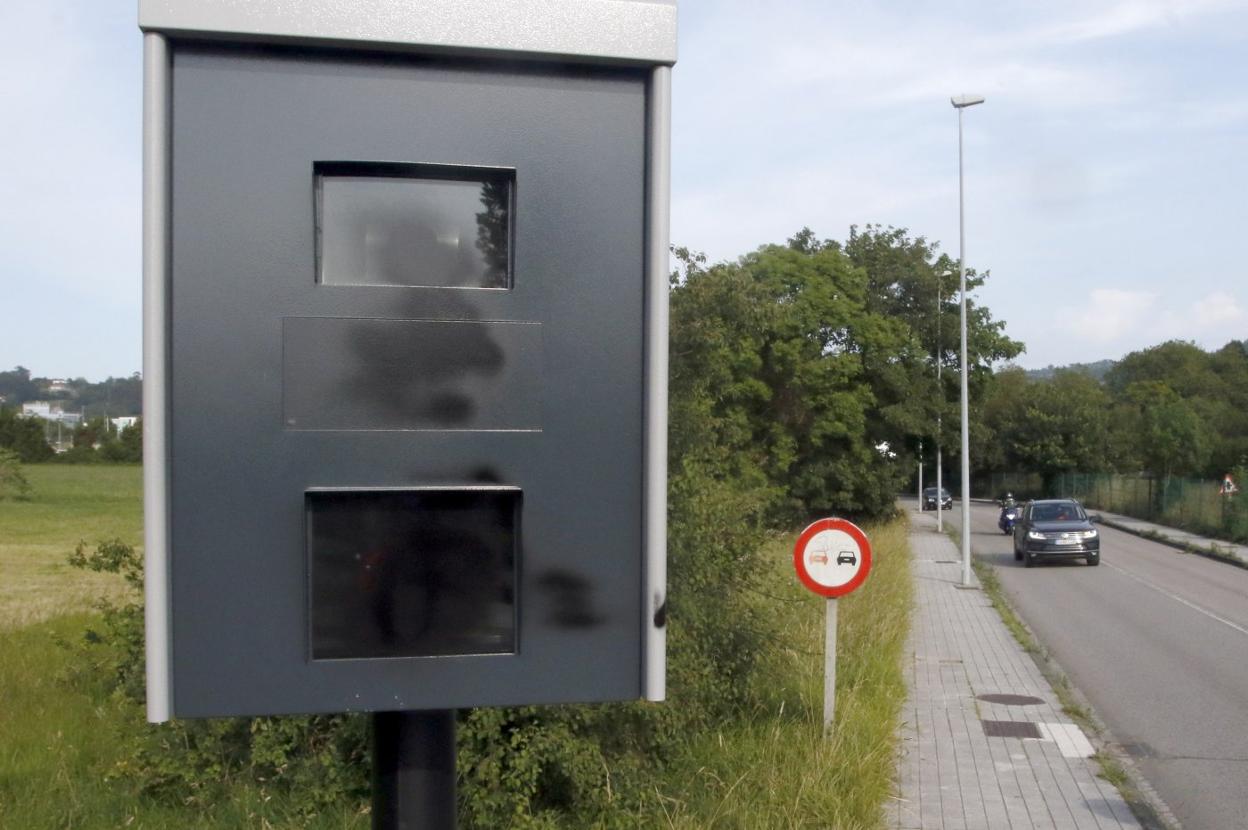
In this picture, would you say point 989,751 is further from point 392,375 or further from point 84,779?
point 392,375

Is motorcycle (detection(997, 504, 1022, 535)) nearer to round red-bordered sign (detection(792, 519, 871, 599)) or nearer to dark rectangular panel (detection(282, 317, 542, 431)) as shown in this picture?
round red-bordered sign (detection(792, 519, 871, 599))

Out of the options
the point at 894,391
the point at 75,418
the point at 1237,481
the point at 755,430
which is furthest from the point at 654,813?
the point at 75,418

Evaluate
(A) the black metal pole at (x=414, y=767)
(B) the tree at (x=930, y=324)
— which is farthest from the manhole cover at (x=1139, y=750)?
(B) the tree at (x=930, y=324)

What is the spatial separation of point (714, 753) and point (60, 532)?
30.9 metres

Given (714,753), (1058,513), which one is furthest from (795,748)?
(1058,513)

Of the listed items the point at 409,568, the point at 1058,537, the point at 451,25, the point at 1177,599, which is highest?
the point at 451,25

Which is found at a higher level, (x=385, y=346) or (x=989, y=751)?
(x=385, y=346)

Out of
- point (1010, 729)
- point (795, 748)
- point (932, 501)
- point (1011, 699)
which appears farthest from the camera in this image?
point (932, 501)

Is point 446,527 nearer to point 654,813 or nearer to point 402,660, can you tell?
point 402,660

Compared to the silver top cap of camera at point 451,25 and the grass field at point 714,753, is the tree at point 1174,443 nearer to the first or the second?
the grass field at point 714,753

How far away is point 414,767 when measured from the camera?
302 centimetres

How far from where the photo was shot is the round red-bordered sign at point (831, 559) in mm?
7977

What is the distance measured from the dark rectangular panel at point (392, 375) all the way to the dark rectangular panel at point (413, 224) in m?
0.13

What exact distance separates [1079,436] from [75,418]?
168 feet
